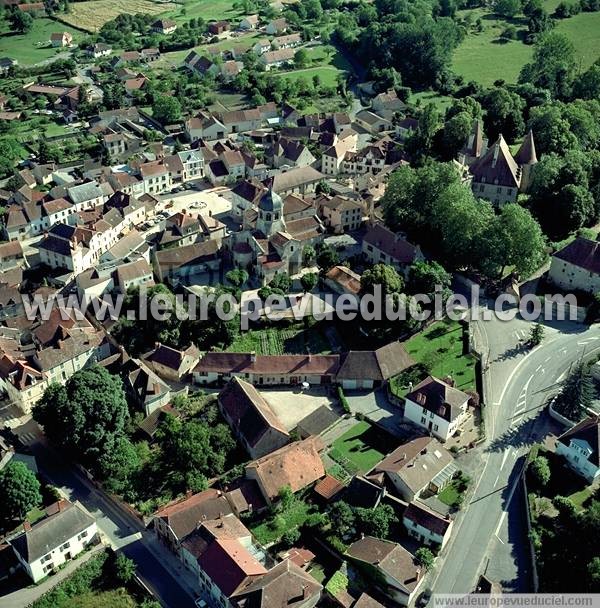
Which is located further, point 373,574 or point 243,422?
point 243,422

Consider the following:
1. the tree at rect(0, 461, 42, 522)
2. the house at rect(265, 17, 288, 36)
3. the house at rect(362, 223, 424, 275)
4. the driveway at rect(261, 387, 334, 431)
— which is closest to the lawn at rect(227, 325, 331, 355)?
the driveway at rect(261, 387, 334, 431)

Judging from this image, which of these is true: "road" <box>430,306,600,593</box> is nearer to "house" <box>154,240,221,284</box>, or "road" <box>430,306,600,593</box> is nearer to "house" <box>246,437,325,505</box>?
"house" <box>246,437,325,505</box>

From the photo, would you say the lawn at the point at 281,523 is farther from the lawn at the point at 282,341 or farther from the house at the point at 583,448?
the house at the point at 583,448

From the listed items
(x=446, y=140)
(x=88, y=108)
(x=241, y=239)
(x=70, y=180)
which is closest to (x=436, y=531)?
(x=241, y=239)

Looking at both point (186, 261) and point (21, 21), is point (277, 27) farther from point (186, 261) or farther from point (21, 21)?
point (186, 261)

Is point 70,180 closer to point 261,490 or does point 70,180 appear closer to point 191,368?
point 191,368
